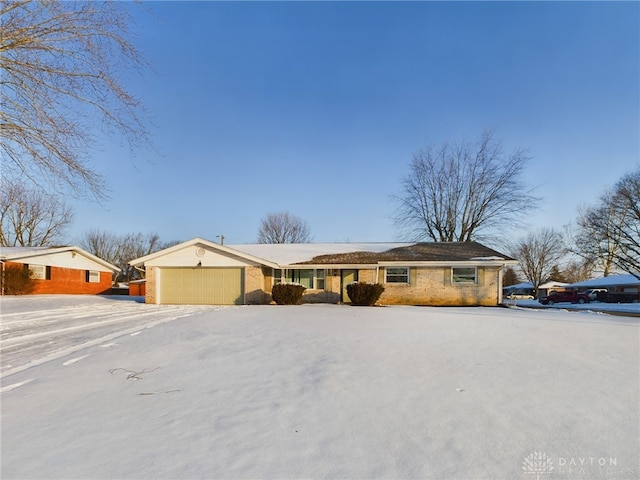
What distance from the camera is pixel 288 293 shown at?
1808cm

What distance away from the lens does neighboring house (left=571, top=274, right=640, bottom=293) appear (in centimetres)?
3594

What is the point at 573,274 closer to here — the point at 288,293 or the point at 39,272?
the point at 288,293

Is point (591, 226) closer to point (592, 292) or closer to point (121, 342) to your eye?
point (592, 292)

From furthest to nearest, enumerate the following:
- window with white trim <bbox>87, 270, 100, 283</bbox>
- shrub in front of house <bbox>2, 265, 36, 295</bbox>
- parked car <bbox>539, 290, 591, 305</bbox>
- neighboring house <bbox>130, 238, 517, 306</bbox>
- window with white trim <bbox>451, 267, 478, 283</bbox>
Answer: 1. parked car <bbox>539, 290, 591, 305</bbox>
2. window with white trim <bbox>87, 270, 100, 283</bbox>
3. shrub in front of house <bbox>2, 265, 36, 295</bbox>
4. window with white trim <bbox>451, 267, 478, 283</bbox>
5. neighboring house <bbox>130, 238, 517, 306</bbox>

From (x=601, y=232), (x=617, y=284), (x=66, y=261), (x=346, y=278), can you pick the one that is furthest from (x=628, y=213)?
(x=66, y=261)

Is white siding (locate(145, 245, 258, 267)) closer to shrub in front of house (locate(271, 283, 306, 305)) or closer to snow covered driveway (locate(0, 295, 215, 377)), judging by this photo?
shrub in front of house (locate(271, 283, 306, 305))

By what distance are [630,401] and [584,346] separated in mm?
3035

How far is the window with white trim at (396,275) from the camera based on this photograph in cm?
1983

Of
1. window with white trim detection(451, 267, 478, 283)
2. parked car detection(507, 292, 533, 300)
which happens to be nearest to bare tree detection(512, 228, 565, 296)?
parked car detection(507, 292, 533, 300)

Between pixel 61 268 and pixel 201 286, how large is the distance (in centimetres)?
1503

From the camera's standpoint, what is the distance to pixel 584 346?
6.92 metres

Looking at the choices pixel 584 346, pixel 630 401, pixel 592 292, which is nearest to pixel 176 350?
pixel 630 401
